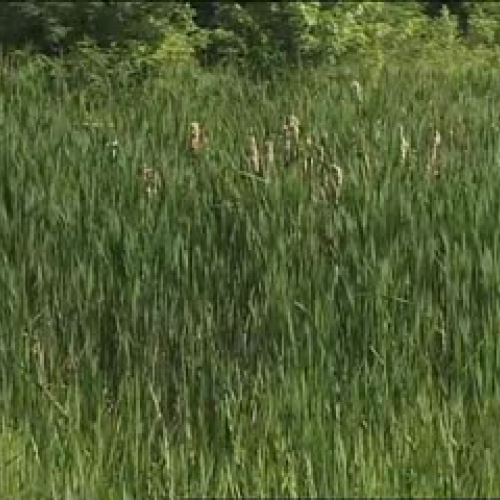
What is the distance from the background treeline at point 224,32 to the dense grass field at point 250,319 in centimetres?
339

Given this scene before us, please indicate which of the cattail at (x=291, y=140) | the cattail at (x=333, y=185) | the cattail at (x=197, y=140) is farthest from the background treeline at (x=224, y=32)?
the cattail at (x=333, y=185)

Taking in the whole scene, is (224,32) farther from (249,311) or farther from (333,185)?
(249,311)

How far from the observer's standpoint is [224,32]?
8.59 m

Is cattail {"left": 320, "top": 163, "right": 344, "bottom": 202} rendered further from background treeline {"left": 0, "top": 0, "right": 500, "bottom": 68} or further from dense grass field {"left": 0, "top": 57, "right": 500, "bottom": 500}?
background treeline {"left": 0, "top": 0, "right": 500, "bottom": 68}

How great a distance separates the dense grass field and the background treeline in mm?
3393

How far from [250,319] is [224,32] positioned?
5.25 meters

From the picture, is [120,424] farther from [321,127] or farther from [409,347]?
[321,127]

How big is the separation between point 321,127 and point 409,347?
83.5 inches

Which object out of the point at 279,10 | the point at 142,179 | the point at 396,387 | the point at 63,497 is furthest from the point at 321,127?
the point at 279,10

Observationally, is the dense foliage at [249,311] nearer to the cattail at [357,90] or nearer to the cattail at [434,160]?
the cattail at [434,160]

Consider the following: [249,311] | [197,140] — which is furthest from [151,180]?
[249,311]

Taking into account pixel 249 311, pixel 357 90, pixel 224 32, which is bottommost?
pixel 224 32

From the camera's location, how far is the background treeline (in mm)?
8164

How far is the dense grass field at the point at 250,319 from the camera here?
118 inches
